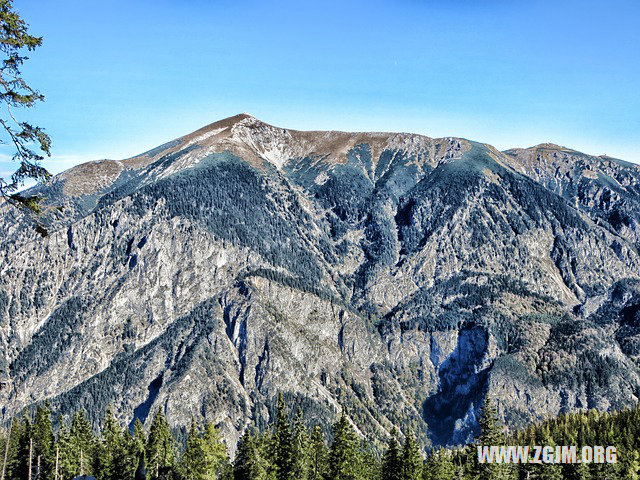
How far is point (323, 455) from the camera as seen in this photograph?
89188mm

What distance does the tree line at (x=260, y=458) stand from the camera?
275ft

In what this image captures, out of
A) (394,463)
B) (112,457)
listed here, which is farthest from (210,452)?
(112,457)

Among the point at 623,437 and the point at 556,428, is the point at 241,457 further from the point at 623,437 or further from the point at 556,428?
the point at 556,428

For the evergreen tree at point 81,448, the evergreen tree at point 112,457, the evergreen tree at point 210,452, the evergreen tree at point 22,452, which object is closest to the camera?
the evergreen tree at point 210,452

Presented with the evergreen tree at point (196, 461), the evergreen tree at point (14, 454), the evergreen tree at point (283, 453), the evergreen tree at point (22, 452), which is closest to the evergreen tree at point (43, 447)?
the evergreen tree at point (22, 452)

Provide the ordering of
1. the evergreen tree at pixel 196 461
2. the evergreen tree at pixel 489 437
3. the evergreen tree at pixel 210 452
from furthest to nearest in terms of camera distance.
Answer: the evergreen tree at pixel 489 437
the evergreen tree at pixel 210 452
the evergreen tree at pixel 196 461

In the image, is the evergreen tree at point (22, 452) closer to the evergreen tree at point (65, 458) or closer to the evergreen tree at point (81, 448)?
the evergreen tree at point (65, 458)

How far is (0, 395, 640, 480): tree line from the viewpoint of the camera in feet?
275

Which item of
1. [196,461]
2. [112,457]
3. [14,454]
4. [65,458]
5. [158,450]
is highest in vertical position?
[196,461]

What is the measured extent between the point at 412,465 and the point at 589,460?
49941mm

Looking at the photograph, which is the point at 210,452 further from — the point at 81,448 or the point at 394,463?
the point at 81,448

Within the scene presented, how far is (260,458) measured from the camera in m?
83.6

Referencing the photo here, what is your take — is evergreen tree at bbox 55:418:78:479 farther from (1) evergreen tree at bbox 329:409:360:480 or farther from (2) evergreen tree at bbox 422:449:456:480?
(2) evergreen tree at bbox 422:449:456:480

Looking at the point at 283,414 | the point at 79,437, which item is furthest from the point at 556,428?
the point at 79,437
